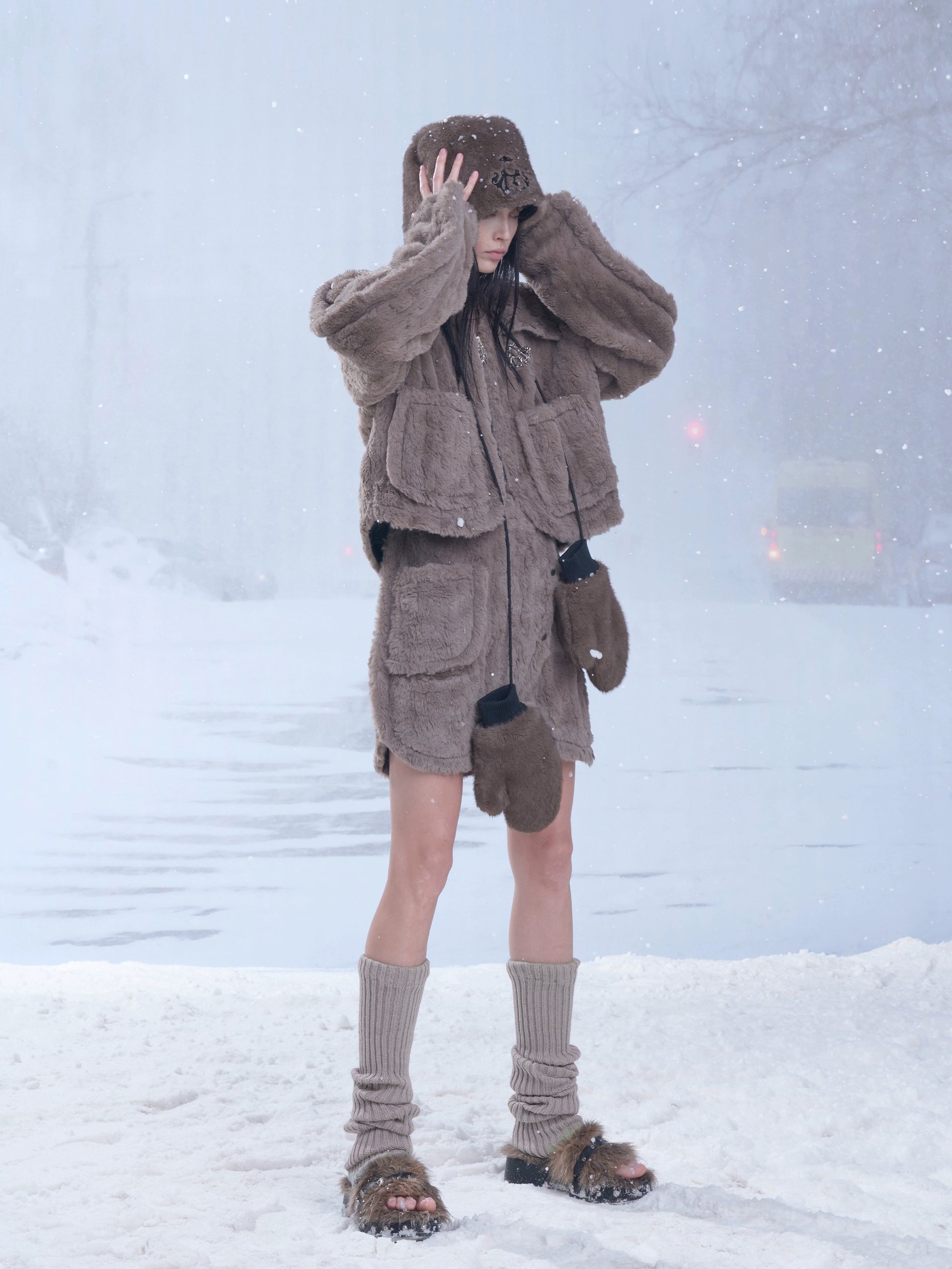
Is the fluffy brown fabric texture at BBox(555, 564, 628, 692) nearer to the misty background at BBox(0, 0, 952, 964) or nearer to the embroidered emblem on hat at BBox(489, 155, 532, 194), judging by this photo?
the embroidered emblem on hat at BBox(489, 155, 532, 194)

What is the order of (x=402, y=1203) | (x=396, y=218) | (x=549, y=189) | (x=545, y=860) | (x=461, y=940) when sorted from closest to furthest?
(x=402, y=1203)
(x=545, y=860)
(x=461, y=940)
(x=549, y=189)
(x=396, y=218)

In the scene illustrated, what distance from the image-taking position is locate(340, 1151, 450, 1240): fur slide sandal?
3.59 ft

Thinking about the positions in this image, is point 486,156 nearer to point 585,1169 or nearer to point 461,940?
point 585,1169

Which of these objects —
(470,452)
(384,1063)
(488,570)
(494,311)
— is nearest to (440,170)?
(494,311)

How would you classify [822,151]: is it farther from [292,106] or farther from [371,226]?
[292,106]

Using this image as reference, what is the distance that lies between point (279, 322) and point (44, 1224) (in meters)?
2.65

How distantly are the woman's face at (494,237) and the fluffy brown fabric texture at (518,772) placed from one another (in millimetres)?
521

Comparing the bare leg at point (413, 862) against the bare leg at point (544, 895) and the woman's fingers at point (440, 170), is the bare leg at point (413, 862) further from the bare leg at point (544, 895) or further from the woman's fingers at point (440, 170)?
the woman's fingers at point (440, 170)

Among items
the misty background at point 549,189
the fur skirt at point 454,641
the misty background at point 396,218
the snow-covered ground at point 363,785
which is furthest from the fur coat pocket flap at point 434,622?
the misty background at point 396,218

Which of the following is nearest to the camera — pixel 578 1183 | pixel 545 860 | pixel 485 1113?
pixel 578 1183

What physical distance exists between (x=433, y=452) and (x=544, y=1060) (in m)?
0.68

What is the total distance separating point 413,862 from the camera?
123 centimetres

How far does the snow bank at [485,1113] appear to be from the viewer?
109 cm

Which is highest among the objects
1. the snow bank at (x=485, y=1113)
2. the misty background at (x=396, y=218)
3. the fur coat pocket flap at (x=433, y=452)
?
the misty background at (x=396, y=218)
